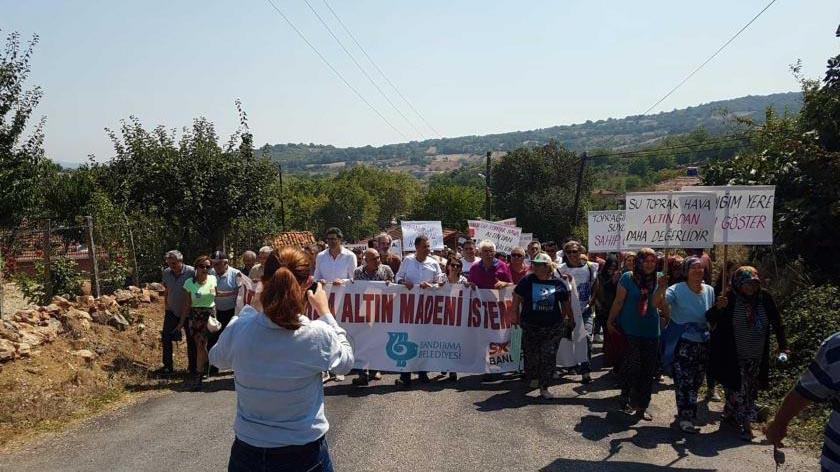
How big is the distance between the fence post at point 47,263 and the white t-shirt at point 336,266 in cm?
635

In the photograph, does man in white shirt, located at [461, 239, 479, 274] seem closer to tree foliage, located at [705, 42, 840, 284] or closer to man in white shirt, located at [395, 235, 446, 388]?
man in white shirt, located at [395, 235, 446, 388]

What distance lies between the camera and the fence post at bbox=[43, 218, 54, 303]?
13677 mm

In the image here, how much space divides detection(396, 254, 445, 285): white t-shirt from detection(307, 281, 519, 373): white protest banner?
13 cm

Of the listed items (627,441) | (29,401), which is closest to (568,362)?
(627,441)

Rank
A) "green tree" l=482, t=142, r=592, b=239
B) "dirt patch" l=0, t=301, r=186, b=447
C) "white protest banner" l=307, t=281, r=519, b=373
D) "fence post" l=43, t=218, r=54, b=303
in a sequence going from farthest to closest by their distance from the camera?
"green tree" l=482, t=142, r=592, b=239 → "fence post" l=43, t=218, r=54, b=303 → "white protest banner" l=307, t=281, r=519, b=373 → "dirt patch" l=0, t=301, r=186, b=447

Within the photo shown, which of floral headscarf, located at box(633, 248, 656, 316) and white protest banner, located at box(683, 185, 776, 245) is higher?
white protest banner, located at box(683, 185, 776, 245)

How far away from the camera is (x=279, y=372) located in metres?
3.62

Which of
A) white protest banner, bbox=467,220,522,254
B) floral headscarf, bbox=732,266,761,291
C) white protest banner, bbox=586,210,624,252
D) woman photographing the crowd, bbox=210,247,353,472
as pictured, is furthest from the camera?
white protest banner, bbox=467,220,522,254

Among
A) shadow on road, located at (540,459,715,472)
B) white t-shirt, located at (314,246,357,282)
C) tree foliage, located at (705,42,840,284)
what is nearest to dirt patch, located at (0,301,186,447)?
white t-shirt, located at (314,246,357,282)

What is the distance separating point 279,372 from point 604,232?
1286 cm

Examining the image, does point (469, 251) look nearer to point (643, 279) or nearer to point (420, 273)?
point (420, 273)

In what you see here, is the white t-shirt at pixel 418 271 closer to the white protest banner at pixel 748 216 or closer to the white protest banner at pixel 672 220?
the white protest banner at pixel 672 220

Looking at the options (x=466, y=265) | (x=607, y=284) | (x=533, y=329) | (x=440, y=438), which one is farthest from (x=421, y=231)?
(x=440, y=438)

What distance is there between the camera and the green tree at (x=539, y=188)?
85.1m
